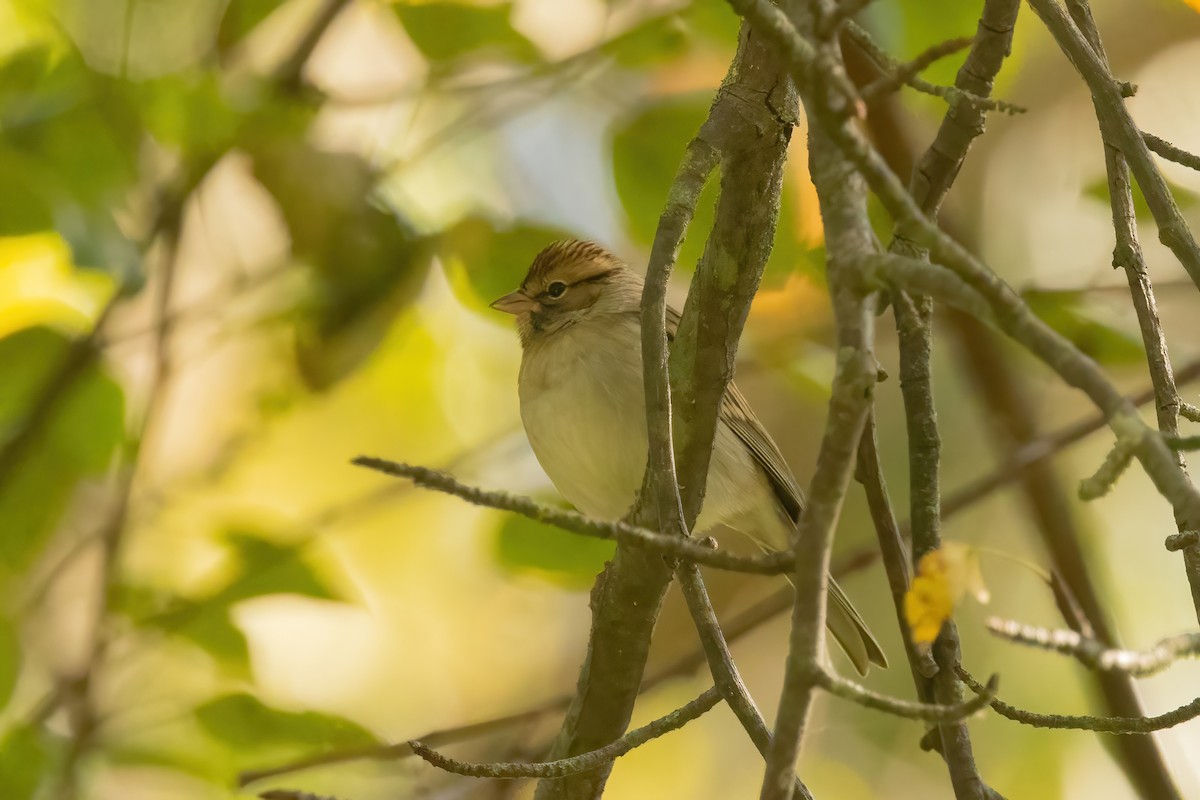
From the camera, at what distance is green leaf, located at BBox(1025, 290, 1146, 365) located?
2.76 m

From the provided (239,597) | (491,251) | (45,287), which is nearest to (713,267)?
(491,251)

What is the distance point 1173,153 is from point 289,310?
6.82 feet

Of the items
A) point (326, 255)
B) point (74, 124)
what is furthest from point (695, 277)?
point (74, 124)

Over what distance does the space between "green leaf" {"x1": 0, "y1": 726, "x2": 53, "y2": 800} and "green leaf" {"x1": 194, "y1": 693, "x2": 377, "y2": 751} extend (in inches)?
11.7

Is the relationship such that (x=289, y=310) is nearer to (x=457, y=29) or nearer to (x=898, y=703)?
(x=457, y=29)

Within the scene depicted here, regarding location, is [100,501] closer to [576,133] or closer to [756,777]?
[576,133]

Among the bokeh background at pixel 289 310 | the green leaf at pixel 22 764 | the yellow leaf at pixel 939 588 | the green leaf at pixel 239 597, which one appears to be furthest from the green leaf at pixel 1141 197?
the green leaf at pixel 22 764

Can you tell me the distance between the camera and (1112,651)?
1128 mm

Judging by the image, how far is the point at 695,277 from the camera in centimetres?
201

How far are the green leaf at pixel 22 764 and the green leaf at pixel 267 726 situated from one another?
0.30 meters

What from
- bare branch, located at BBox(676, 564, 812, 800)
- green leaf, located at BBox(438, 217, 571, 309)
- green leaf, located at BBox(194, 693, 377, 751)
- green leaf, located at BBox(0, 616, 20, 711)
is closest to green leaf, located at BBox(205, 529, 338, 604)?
green leaf, located at BBox(194, 693, 377, 751)

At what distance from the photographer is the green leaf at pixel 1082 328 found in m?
2.76

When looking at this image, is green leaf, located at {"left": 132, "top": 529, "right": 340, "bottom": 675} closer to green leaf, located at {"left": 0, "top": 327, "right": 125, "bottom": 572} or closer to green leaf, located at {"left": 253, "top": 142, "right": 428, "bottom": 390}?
green leaf, located at {"left": 0, "top": 327, "right": 125, "bottom": 572}

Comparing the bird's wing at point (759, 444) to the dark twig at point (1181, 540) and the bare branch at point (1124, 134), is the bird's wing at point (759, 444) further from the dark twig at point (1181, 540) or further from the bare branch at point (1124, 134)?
the dark twig at point (1181, 540)
